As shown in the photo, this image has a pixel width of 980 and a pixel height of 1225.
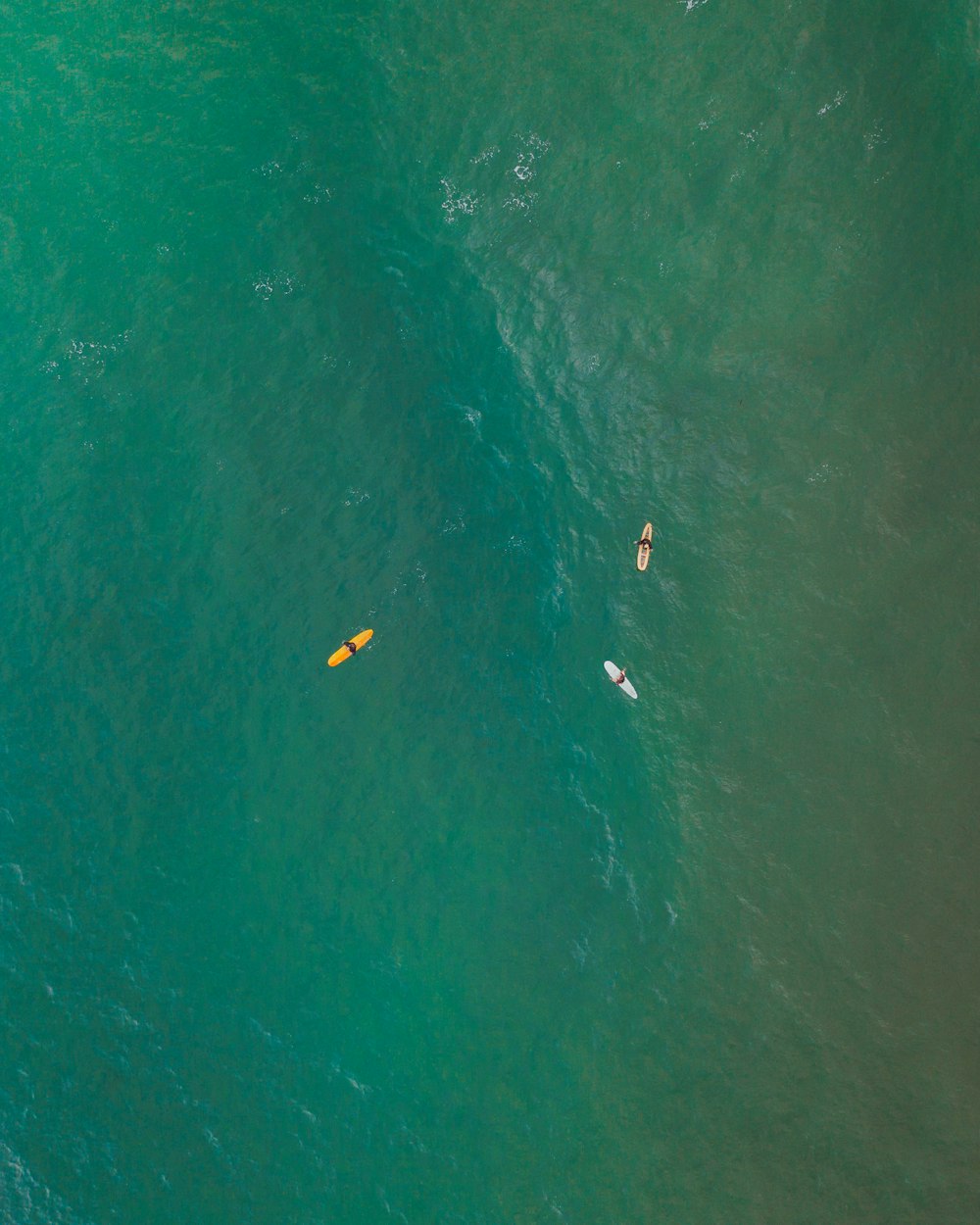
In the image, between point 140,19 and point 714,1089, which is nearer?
point 714,1089

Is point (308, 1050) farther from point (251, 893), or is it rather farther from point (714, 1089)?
point (714, 1089)

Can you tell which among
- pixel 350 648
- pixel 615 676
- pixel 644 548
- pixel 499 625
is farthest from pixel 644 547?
pixel 350 648

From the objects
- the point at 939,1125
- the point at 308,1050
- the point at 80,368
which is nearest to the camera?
the point at 939,1125

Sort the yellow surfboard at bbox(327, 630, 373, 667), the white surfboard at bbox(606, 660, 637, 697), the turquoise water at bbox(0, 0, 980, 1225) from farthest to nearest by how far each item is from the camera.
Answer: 1. the yellow surfboard at bbox(327, 630, 373, 667)
2. the white surfboard at bbox(606, 660, 637, 697)
3. the turquoise water at bbox(0, 0, 980, 1225)

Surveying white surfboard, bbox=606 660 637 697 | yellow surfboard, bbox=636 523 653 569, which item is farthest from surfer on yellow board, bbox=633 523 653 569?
white surfboard, bbox=606 660 637 697

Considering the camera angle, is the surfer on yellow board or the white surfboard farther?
the surfer on yellow board

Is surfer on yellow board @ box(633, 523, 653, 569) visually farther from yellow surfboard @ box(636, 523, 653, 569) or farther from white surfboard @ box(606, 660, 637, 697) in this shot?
white surfboard @ box(606, 660, 637, 697)

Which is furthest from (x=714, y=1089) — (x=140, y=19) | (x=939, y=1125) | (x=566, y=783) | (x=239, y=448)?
(x=140, y=19)
